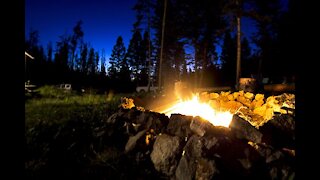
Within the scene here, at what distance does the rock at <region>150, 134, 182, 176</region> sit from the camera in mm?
5047

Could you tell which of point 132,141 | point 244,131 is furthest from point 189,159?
→ point 132,141

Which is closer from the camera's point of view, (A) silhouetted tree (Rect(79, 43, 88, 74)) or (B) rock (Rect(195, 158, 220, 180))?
(B) rock (Rect(195, 158, 220, 180))

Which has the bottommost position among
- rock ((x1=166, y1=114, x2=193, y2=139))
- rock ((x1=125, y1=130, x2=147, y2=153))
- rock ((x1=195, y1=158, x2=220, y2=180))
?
rock ((x1=195, y1=158, x2=220, y2=180))

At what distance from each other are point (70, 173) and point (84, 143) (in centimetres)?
90

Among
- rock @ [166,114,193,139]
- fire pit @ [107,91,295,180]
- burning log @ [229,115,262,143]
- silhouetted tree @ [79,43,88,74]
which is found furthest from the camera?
silhouetted tree @ [79,43,88,74]

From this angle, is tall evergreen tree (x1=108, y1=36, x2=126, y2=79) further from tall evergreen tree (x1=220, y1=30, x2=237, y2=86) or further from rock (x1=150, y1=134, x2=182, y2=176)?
rock (x1=150, y1=134, x2=182, y2=176)

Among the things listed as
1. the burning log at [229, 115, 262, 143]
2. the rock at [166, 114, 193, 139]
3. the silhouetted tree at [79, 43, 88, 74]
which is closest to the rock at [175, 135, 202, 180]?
the rock at [166, 114, 193, 139]

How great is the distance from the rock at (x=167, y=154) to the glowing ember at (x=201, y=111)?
52.0 inches

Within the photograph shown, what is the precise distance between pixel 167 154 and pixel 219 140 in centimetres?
109

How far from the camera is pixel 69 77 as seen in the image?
58.6m

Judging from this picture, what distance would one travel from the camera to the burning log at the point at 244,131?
4801 millimetres
